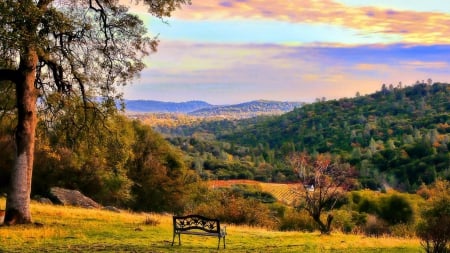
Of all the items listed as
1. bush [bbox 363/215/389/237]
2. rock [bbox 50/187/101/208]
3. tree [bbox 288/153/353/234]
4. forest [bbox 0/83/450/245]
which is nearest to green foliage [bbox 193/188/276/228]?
forest [bbox 0/83/450/245]

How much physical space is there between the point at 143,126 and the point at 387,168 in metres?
90.7

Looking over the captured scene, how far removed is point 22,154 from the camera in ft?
56.9

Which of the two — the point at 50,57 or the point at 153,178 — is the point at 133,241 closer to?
the point at 50,57

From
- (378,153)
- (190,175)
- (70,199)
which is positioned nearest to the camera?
(70,199)

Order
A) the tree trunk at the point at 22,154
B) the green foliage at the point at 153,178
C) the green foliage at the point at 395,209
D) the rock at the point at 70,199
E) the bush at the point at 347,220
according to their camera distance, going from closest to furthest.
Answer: the tree trunk at the point at 22,154, the rock at the point at 70,199, the bush at the point at 347,220, the green foliage at the point at 153,178, the green foliage at the point at 395,209

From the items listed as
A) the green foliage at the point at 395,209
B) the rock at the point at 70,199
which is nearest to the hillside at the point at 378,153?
the green foliage at the point at 395,209

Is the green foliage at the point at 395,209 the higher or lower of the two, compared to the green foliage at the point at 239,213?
lower

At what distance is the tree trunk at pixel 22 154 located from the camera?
17328mm

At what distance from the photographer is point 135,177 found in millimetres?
54938

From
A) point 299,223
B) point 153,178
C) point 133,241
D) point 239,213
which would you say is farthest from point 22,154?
point 153,178

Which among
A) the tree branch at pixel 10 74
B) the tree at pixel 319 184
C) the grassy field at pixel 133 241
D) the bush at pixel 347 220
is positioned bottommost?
the bush at pixel 347 220

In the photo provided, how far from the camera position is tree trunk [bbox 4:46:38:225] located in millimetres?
17328

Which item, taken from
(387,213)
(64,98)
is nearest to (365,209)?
(387,213)

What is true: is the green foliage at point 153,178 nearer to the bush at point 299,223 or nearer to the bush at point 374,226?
the bush at point 299,223
